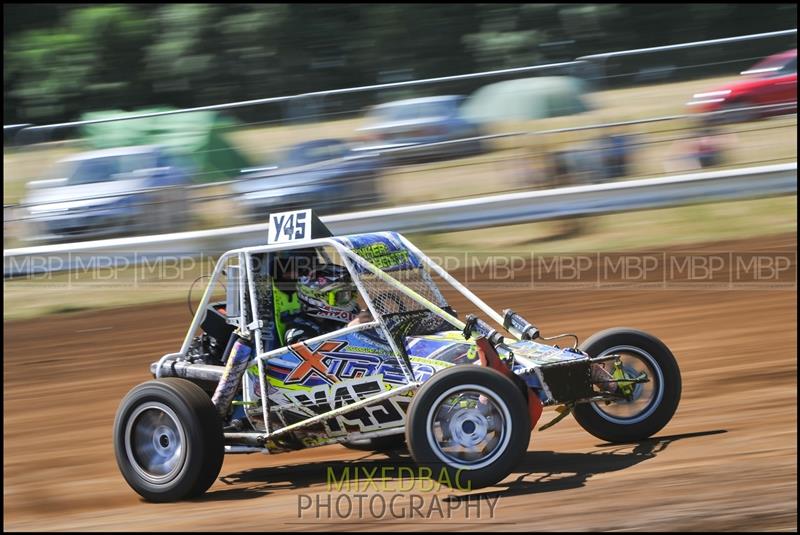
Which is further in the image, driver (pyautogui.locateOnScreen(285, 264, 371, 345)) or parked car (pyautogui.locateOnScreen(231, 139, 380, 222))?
parked car (pyautogui.locateOnScreen(231, 139, 380, 222))

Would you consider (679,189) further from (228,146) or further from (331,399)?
(331,399)

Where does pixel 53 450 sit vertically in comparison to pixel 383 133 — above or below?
below

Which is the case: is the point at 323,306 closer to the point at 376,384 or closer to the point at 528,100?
the point at 376,384

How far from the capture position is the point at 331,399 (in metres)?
5.52

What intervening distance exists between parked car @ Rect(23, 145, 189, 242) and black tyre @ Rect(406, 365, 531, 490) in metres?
5.73

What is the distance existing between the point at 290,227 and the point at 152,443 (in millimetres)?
1412

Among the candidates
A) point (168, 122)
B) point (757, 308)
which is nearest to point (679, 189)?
point (757, 308)

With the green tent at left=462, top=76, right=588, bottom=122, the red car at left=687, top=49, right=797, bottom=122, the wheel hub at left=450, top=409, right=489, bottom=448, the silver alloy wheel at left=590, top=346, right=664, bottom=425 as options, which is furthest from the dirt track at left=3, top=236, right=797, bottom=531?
the green tent at left=462, top=76, right=588, bottom=122

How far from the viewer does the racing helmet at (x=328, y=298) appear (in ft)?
19.4

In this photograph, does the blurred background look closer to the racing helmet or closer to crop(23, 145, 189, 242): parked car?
crop(23, 145, 189, 242): parked car

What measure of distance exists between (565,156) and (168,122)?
13.2ft

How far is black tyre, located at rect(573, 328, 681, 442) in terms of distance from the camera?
583 cm

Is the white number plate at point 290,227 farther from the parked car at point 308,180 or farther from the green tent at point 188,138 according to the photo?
the green tent at point 188,138

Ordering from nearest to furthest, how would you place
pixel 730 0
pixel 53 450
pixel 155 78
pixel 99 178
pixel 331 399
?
1. pixel 331 399
2. pixel 53 450
3. pixel 99 178
4. pixel 730 0
5. pixel 155 78
